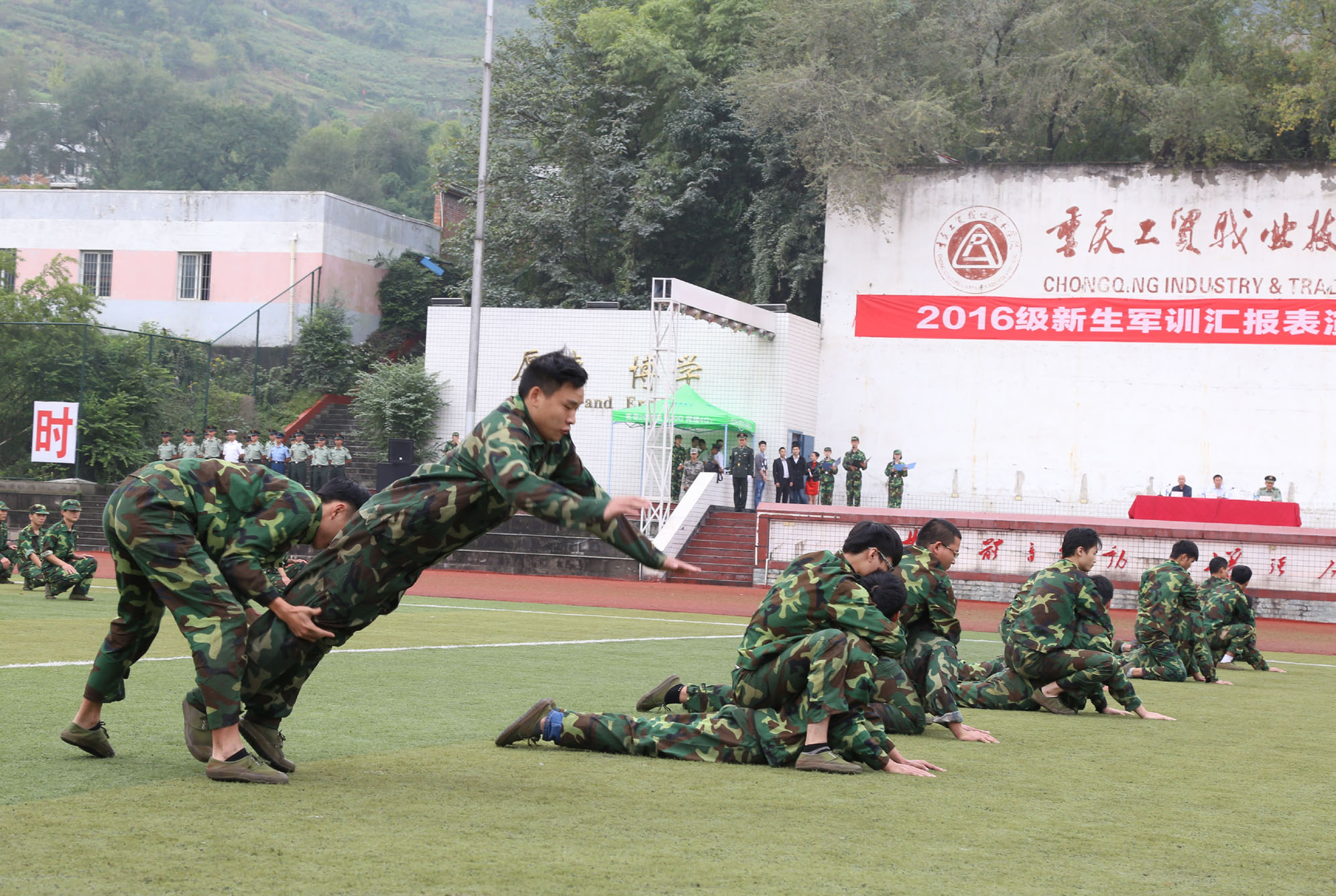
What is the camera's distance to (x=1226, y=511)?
84.8 ft

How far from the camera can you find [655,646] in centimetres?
1413

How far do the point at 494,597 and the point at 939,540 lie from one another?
13385 millimetres

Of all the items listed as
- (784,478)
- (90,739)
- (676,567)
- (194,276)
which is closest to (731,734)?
(676,567)

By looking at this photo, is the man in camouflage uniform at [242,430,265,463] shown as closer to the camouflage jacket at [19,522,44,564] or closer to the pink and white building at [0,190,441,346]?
the pink and white building at [0,190,441,346]

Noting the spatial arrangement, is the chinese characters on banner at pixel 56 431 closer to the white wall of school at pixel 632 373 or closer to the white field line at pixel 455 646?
the white wall of school at pixel 632 373

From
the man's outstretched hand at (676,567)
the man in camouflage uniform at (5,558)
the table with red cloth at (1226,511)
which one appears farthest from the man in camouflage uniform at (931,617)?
the table with red cloth at (1226,511)

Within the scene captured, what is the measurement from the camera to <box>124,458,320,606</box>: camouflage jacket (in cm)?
552

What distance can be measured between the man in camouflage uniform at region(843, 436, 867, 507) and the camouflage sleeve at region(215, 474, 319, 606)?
25.4 m

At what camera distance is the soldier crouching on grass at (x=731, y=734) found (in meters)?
6.45

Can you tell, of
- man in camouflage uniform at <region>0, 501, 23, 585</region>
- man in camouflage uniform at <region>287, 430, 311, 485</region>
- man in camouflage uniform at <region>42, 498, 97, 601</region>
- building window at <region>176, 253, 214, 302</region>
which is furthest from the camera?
building window at <region>176, 253, 214, 302</region>

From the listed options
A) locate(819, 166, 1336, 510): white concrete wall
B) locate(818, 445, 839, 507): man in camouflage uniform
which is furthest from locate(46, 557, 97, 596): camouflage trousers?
locate(819, 166, 1336, 510): white concrete wall

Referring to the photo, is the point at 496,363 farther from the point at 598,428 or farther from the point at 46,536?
the point at 46,536

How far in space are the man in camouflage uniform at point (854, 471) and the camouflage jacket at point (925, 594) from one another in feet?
72.4

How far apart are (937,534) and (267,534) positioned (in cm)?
437
